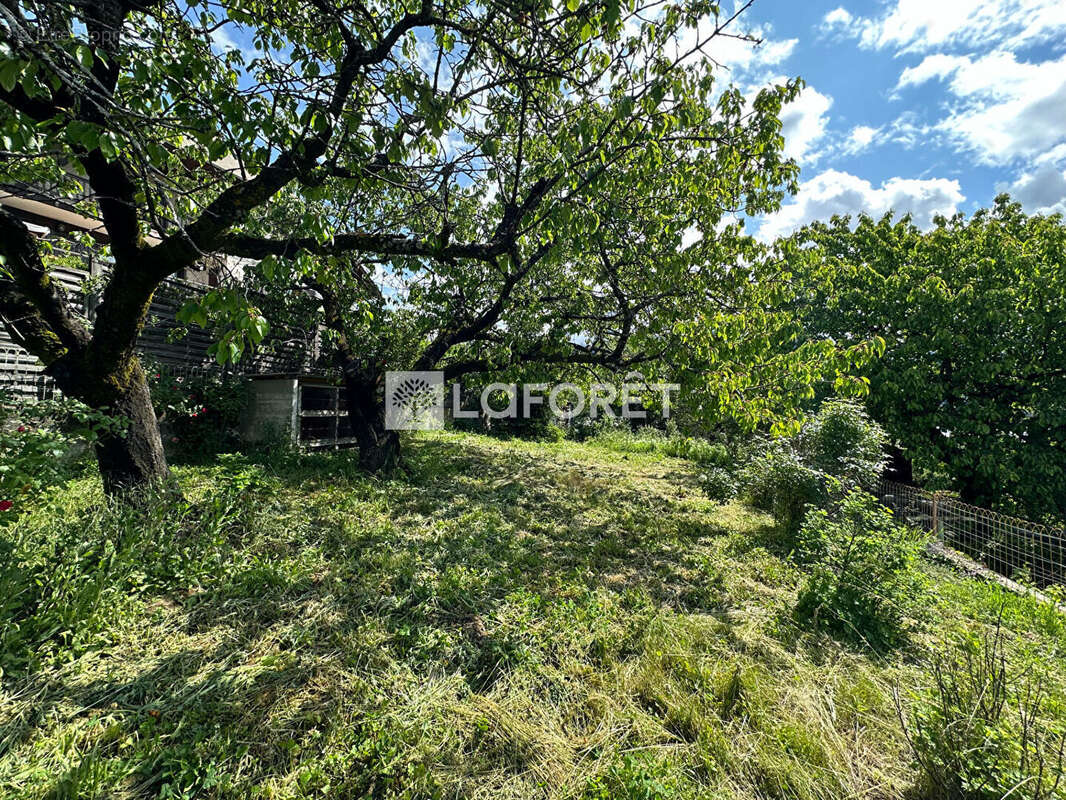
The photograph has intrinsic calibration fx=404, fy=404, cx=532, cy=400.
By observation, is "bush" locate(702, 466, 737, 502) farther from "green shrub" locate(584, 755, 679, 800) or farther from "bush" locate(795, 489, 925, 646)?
"green shrub" locate(584, 755, 679, 800)

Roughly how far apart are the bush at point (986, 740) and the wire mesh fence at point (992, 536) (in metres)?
3.09

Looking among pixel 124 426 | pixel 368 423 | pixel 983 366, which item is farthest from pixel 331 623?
pixel 983 366

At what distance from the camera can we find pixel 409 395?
843 cm

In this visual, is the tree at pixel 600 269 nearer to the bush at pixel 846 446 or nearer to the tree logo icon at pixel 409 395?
the tree logo icon at pixel 409 395

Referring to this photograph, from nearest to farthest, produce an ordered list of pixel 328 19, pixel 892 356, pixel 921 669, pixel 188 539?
pixel 921 669, pixel 328 19, pixel 188 539, pixel 892 356

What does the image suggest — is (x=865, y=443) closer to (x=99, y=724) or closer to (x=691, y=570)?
(x=691, y=570)

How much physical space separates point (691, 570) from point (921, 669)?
1.66 meters

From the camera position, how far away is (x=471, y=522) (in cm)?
471

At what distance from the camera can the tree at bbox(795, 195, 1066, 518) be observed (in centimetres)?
755

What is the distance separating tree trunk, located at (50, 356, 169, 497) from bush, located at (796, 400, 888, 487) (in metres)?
7.02

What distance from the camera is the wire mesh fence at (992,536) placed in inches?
153

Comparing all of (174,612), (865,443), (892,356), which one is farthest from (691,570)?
(892,356)

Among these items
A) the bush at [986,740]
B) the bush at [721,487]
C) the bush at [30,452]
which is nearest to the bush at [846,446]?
the bush at [721,487]

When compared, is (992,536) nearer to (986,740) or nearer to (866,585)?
(866,585)
